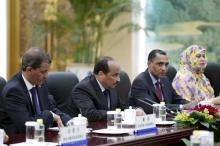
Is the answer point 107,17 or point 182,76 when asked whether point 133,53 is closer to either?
point 107,17

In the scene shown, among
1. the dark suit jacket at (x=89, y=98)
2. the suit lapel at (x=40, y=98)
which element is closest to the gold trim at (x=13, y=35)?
the dark suit jacket at (x=89, y=98)

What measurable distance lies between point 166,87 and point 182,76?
1.33 ft

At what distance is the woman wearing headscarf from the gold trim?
2.26 m

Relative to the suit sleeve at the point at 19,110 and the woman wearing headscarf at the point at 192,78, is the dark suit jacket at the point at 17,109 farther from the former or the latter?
the woman wearing headscarf at the point at 192,78

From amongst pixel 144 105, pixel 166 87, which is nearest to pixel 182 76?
pixel 166 87

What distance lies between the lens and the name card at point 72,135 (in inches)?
105

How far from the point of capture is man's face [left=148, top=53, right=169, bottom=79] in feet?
15.2

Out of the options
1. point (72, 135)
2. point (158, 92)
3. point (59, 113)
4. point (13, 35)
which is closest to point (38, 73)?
point (59, 113)

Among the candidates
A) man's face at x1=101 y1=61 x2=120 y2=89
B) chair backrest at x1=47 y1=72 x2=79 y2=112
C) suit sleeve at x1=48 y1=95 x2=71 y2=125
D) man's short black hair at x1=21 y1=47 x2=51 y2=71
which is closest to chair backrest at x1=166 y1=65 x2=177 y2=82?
chair backrest at x1=47 y1=72 x2=79 y2=112

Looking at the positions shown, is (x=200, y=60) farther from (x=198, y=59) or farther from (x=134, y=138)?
(x=134, y=138)

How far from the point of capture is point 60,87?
455cm

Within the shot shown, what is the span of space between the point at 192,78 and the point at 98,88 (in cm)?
142

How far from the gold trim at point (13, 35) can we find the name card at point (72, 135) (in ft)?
12.1

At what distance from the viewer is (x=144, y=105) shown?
176 inches
